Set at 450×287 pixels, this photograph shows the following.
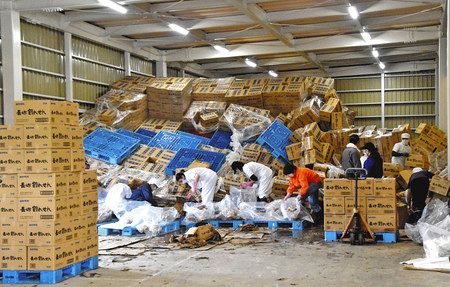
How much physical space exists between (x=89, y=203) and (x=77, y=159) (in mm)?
660

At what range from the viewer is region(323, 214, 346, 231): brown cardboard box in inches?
384

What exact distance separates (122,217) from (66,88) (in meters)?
6.15

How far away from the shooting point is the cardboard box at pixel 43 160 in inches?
279

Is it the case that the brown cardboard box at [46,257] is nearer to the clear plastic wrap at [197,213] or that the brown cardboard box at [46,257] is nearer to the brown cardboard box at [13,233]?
the brown cardboard box at [13,233]

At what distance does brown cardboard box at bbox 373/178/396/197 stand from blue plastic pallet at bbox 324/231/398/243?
679 millimetres

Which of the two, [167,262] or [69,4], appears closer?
[167,262]

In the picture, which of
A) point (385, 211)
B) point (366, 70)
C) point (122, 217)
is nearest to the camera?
point (385, 211)

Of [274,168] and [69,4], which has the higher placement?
[69,4]

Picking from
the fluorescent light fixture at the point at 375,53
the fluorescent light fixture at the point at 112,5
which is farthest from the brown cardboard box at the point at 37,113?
the fluorescent light fixture at the point at 375,53

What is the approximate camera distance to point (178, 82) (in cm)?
1755

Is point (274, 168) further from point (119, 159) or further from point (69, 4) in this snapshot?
point (69, 4)

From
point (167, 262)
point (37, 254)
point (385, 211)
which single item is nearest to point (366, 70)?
point (385, 211)

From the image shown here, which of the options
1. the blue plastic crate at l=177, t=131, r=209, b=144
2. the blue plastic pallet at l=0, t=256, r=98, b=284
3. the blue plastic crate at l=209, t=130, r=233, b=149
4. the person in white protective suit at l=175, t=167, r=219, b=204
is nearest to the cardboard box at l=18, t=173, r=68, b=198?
the blue plastic pallet at l=0, t=256, r=98, b=284

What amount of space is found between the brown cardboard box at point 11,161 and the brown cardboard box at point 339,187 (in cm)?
521
